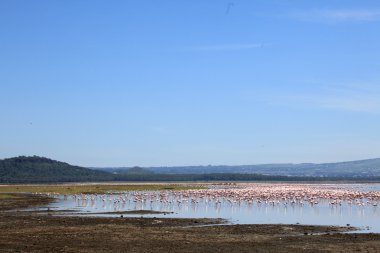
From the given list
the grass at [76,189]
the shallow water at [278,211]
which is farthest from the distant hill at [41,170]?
the shallow water at [278,211]

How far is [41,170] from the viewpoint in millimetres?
186250

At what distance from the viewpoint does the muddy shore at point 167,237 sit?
93.0ft

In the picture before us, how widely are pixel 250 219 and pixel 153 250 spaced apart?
60.3 ft

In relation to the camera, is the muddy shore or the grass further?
the grass

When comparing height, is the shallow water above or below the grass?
below

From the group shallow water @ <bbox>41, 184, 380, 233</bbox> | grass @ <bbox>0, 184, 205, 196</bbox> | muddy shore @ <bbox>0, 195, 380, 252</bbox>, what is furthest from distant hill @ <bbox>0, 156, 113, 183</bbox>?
muddy shore @ <bbox>0, 195, 380, 252</bbox>

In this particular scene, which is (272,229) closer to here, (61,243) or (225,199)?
(61,243)

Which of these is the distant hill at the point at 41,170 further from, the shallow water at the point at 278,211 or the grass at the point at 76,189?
the shallow water at the point at 278,211

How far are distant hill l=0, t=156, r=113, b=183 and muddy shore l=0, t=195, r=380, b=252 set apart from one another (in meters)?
135

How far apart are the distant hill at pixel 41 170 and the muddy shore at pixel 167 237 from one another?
135m

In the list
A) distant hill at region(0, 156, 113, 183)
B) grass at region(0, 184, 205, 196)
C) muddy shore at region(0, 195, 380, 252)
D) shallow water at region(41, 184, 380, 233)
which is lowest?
muddy shore at region(0, 195, 380, 252)

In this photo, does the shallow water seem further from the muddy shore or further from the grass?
the grass

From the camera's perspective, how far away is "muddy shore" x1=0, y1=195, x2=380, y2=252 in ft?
93.0

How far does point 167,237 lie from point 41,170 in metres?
160
